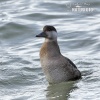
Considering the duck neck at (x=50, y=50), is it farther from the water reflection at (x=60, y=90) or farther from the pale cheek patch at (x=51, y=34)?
the water reflection at (x=60, y=90)

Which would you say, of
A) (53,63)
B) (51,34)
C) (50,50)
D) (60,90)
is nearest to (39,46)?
(51,34)

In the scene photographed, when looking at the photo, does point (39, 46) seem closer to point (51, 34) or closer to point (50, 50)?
point (51, 34)

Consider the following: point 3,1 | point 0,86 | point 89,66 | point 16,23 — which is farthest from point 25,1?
point 0,86

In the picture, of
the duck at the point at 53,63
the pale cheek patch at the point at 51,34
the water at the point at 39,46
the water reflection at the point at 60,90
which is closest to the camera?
the water reflection at the point at 60,90

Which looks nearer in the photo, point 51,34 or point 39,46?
point 51,34

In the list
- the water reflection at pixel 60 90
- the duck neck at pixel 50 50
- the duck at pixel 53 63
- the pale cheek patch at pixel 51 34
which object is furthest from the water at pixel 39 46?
the pale cheek patch at pixel 51 34

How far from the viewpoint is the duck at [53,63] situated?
37.3ft

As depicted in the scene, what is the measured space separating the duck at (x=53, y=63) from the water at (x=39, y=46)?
0.16 meters

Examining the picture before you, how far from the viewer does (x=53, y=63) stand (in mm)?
11312

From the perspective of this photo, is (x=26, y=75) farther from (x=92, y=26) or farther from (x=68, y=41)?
(x=92, y=26)

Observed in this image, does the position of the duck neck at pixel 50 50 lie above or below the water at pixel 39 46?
above

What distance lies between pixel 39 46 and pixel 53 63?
11.9 ft

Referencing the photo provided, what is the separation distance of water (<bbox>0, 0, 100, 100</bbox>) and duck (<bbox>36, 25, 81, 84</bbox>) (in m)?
0.16

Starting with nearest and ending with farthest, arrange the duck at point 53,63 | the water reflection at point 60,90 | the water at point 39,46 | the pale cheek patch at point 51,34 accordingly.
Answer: the water reflection at point 60,90
the water at point 39,46
the duck at point 53,63
the pale cheek patch at point 51,34
